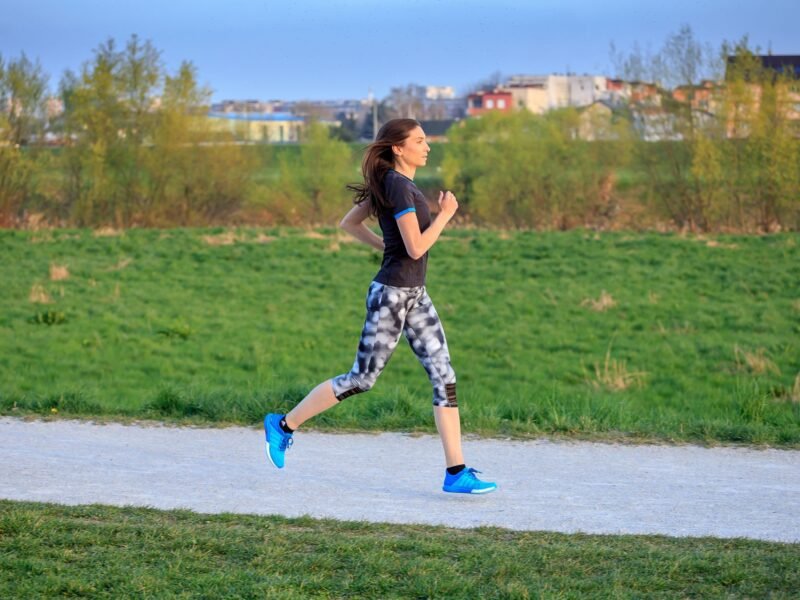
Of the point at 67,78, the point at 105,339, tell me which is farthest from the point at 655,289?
the point at 67,78

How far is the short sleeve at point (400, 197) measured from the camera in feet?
18.5

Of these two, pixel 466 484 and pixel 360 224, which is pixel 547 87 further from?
pixel 466 484

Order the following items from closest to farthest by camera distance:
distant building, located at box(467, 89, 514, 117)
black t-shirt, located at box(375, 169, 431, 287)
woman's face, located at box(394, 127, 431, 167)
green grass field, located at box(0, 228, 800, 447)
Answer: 1. black t-shirt, located at box(375, 169, 431, 287)
2. woman's face, located at box(394, 127, 431, 167)
3. green grass field, located at box(0, 228, 800, 447)
4. distant building, located at box(467, 89, 514, 117)

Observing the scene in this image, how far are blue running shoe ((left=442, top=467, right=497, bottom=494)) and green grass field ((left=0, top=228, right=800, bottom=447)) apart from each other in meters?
1.57

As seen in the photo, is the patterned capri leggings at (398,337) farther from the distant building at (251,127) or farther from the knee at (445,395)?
the distant building at (251,127)

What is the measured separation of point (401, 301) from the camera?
5762 millimetres

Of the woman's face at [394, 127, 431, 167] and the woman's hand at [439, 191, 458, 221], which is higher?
the woman's face at [394, 127, 431, 167]

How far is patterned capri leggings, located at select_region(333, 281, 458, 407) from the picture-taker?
5777 mm

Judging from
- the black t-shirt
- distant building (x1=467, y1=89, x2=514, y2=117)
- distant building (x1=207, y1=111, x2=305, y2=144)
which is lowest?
the black t-shirt

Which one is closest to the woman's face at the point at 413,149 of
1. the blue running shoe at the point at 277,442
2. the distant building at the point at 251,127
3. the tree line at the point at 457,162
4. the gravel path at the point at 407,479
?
the blue running shoe at the point at 277,442

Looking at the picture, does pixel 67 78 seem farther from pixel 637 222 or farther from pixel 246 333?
pixel 246 333

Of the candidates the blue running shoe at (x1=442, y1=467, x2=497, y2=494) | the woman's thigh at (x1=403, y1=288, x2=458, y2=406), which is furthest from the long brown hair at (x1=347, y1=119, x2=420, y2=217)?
the blue running shoe at (x1=442, y1=467, x2=497, y2=494)

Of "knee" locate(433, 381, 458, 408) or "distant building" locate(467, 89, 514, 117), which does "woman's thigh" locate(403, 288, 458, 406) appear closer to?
"knee" locate(433, 381, 458, 408)

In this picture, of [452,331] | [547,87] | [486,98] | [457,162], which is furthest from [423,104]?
[452,331]
